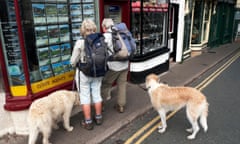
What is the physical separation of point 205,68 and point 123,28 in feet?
19.3

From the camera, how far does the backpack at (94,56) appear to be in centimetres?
338

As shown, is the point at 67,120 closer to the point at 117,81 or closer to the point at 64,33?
the point at 117,81

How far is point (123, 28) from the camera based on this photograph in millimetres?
3971

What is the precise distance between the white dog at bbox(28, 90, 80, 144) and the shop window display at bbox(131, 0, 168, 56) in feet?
11.0

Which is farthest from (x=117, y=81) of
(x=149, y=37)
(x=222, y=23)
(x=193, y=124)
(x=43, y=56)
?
(x=222, y=23)

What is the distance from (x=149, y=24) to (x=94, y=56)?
13.9 ft

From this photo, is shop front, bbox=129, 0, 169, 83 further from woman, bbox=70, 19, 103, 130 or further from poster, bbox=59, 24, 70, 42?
woman, bbox=70, 19, 103, 130

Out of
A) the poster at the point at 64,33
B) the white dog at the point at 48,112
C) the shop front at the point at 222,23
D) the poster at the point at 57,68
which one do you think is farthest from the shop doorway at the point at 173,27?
the white dog at the point at 48,112

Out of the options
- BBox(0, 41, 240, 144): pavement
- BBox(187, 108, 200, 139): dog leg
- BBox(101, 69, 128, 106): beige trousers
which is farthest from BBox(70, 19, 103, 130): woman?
BBox(187, 108, 200, 139): dog leg

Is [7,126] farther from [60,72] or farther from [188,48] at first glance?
[188,48]

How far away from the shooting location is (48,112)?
330 centimetres

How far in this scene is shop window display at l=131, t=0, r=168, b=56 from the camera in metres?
6.39

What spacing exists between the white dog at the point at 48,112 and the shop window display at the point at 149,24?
3359 mm

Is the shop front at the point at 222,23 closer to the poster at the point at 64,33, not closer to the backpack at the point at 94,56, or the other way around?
the poster at the point at 64,33
